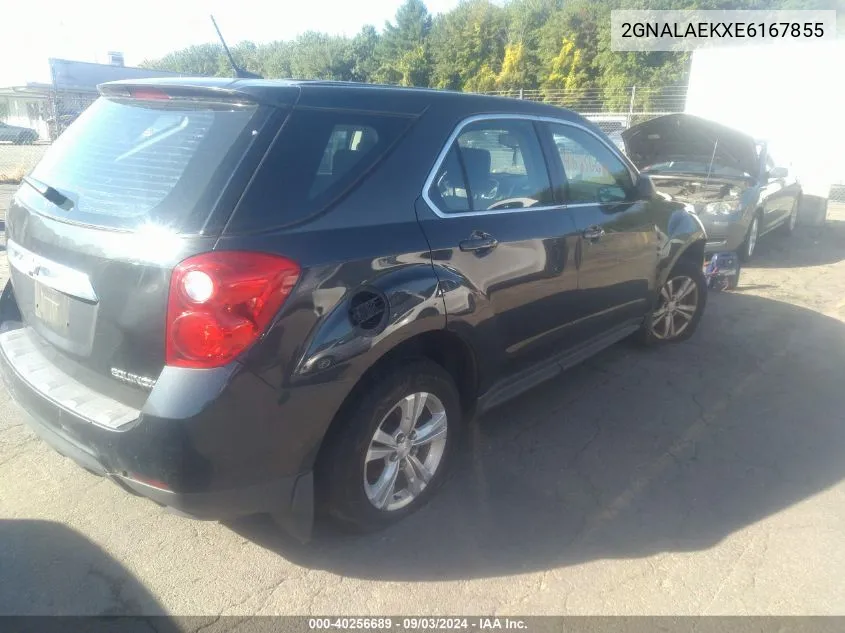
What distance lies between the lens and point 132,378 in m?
2.26

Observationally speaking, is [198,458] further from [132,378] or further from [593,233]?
[593,233]

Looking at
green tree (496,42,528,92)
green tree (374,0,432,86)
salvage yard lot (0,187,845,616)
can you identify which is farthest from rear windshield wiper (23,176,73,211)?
green tree (374,0,432,86)

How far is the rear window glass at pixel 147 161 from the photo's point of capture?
7.44ft

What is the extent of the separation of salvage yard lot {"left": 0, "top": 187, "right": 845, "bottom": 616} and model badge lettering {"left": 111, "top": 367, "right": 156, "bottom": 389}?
0.84m

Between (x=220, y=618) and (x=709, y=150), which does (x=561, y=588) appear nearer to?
(x=220, y=618)

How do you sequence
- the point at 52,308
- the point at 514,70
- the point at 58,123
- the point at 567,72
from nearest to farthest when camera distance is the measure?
the point at 52,308, the point at 58,123, the point at 567,72, the point at 514,70

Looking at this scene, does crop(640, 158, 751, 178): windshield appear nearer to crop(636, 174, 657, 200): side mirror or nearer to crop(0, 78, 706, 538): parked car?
crop(636, 174, 657, 200): side mirror

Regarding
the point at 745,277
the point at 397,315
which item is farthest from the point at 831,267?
the point at 397,315

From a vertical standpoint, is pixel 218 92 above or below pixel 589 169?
above

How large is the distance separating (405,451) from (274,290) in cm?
104

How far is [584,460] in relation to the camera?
348 centimetres

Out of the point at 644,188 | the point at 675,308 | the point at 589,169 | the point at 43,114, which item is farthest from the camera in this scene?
the point at 43,114

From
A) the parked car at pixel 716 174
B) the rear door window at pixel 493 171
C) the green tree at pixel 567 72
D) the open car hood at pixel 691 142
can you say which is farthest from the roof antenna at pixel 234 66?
the green tree at pixel 567 72

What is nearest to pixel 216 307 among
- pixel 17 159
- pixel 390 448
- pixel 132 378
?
pixel 132 378
